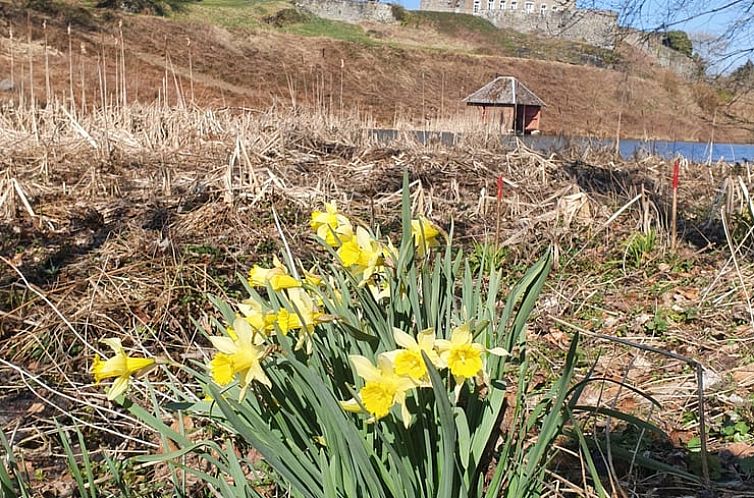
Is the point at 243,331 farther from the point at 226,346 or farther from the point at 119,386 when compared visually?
the point at 119,386

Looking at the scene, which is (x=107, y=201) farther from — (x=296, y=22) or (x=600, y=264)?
(x=296, y=22)

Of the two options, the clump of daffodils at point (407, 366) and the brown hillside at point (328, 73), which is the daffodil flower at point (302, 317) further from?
the brown hillside at point (328, 73)

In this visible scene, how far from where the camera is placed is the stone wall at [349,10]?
115 ft

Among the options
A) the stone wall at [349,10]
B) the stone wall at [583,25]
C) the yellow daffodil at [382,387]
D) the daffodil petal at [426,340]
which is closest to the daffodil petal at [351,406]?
the yellow daffodil at [382,387]

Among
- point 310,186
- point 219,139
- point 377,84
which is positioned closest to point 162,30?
point 377,84

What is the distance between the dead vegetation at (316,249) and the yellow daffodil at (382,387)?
290mm

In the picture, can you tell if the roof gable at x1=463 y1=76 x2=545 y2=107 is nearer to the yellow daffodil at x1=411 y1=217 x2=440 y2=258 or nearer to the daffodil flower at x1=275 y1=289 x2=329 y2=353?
the yellow daffodil at x1=411 y1=217 x2=440 y2=258

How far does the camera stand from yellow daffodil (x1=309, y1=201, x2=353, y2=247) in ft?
3.28

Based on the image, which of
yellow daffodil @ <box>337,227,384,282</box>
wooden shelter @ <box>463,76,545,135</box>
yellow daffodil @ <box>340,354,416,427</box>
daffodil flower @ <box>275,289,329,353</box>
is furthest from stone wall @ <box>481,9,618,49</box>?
wooden shelter @ <box>463,76,545,135</box>

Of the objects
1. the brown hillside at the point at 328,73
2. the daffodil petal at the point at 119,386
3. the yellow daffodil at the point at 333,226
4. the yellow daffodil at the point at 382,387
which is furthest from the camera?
the brown hillside at the point at 328,73

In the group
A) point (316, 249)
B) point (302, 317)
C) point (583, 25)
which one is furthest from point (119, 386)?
point (583, 25)

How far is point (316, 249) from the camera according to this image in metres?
3.07

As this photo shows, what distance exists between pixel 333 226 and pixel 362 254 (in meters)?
0.11

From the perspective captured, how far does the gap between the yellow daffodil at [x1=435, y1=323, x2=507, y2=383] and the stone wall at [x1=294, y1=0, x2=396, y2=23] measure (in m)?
36.5
